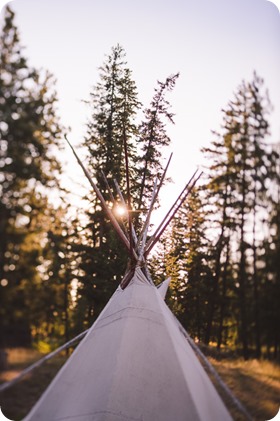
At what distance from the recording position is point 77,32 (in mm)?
4219

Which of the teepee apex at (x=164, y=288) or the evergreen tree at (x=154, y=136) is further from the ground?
the evergreen tree at (x=154, y=136)

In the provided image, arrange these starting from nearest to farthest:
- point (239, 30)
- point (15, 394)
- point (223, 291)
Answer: point (15, 394) < point (223, 291) < point (239, 30)

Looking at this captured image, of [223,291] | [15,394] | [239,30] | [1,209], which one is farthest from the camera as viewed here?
[239,30]

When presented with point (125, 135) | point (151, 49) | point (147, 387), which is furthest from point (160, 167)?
point (147, 387)

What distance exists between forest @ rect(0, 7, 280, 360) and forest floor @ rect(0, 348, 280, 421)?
0.14 metres

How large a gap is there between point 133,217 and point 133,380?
186 centimetres

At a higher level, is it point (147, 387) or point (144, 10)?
point (144, 10)

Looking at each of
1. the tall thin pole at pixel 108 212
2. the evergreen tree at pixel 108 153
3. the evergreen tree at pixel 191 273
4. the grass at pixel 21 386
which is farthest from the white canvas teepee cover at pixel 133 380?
the tall thin pole at pixel 108 212

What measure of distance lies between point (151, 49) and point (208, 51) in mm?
690

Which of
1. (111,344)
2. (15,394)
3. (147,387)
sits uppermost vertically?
(111,344)

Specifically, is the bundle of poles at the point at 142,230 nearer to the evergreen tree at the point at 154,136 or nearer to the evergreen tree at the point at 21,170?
the evergreen tree at the point at 154,136

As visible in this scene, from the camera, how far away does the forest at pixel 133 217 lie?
3473mm

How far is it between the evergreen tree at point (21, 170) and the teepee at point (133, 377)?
0.69m

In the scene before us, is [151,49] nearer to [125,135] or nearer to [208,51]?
[208,51]
